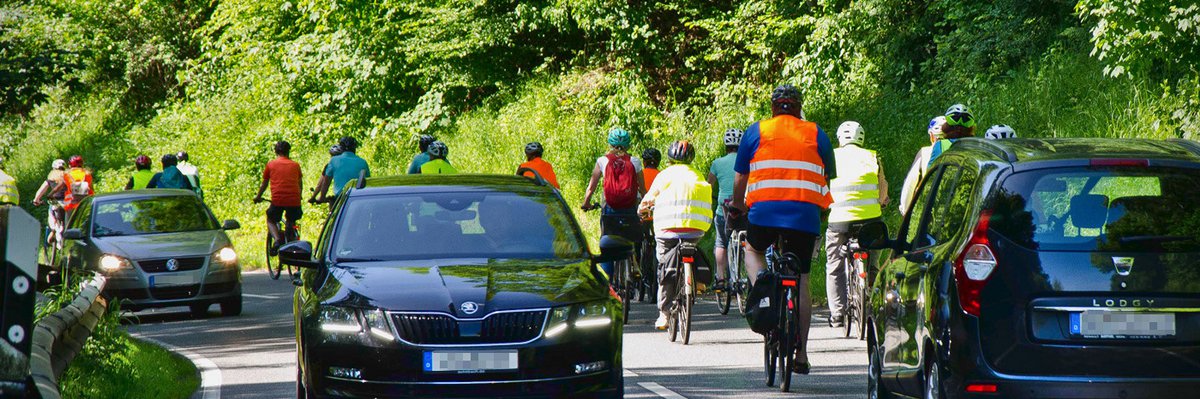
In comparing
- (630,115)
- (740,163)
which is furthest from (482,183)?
(630,115)

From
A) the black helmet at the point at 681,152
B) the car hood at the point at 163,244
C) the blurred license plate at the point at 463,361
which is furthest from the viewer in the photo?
the car hood at the point at 163,244

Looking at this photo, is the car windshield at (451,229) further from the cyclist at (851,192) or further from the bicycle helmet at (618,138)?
the bicycle helmet at (618,138)

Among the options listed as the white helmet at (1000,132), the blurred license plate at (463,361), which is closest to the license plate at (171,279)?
the white helmet at (1000,132)

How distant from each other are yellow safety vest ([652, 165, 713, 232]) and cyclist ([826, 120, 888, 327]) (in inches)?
44.4

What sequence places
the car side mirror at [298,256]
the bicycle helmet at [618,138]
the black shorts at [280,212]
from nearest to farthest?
1. the car side mirror at [298,256]
2. the bicycle helmet at [618,138]
3. the black shorts at [280,212]

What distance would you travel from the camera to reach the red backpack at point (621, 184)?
16.3m

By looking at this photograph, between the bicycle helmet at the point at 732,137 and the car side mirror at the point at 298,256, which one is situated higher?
the bicycle helmet at the point at 732,137

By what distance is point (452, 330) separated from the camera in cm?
829

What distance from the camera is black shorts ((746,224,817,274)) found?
33.7ft

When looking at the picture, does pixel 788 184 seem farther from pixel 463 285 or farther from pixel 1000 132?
pixel 463 285

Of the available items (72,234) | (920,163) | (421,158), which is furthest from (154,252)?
(920,163)

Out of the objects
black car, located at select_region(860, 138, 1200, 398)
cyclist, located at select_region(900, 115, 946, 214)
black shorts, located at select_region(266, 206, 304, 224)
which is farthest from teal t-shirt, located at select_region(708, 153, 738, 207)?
black car, located at select_region(860, 138, 1200, 398)

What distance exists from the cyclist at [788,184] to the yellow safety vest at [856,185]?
10.9ft

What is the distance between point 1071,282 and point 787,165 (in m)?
3.75
